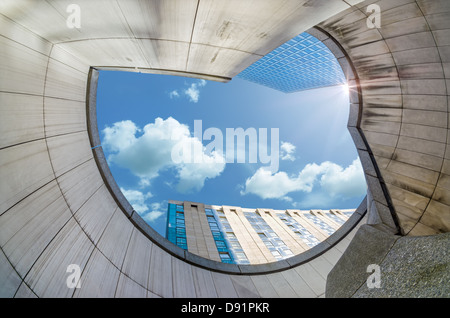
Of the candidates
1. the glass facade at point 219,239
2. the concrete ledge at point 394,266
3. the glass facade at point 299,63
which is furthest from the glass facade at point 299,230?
the concrete ledge at point 394,266

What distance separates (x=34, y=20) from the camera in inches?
122

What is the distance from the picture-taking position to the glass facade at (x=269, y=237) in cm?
2890

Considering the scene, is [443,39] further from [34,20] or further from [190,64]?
[34,20]

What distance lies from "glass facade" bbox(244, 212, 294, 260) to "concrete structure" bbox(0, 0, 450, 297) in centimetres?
2248

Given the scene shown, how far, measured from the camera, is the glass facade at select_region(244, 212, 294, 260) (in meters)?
28.9

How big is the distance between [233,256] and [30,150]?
2658 cm

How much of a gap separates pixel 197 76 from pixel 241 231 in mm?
29823

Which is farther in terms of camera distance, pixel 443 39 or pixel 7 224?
pixel 443 39

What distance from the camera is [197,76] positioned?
695 centimetres

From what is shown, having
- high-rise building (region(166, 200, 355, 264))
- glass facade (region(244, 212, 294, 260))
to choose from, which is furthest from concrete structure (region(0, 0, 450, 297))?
glass facade (region(244, 212, 294, 260))

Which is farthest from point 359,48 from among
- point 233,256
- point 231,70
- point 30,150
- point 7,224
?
point 233,256
